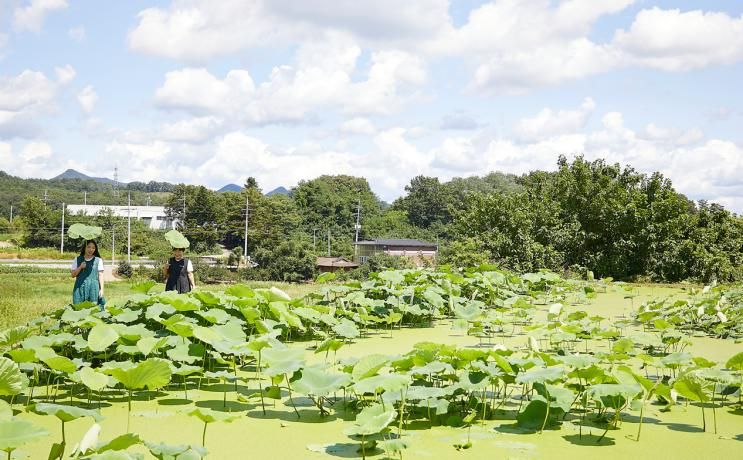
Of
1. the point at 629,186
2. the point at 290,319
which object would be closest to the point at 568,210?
the point at 629,186

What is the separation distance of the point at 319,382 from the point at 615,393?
126 centimetres

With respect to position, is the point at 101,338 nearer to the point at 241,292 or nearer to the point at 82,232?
the point at 82,232

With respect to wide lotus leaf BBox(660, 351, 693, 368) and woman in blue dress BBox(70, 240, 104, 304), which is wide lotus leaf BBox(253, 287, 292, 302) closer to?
woman in blue dress BBox(70, 240, 104, 304)

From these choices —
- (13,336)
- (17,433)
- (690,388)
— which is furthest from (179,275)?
(690,388)

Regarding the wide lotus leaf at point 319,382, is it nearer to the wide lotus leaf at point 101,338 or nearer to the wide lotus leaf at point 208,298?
the wide lotus leaf at point 101,338

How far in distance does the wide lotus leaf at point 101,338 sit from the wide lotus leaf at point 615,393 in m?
2.37

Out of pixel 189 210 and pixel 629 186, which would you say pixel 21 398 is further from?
pixel 189 210

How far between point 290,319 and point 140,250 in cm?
3323

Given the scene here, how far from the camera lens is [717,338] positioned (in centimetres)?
602

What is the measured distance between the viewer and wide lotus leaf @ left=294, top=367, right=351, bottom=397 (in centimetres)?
290

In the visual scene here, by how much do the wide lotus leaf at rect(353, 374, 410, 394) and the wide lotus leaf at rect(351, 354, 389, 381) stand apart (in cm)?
14

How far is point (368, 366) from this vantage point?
311 centimetres

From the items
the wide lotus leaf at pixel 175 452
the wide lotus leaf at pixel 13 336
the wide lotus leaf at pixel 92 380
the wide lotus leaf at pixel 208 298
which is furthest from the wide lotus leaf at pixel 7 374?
the wide lotus leaf at pixel 208 298

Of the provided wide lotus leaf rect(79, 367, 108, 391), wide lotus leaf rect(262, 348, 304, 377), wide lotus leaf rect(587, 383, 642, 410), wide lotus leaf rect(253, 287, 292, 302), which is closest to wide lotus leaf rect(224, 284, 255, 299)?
wide lotus leaf rect(253, 287, 292, 302)
